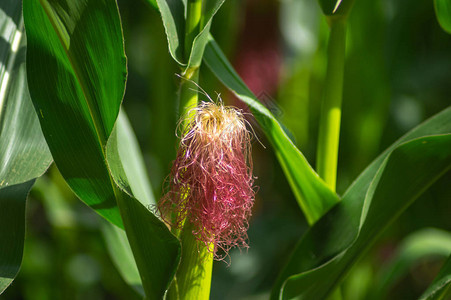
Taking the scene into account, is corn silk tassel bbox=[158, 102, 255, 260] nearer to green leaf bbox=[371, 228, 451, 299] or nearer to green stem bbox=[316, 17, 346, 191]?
green stem bbox=[316, 17, 346, 191]

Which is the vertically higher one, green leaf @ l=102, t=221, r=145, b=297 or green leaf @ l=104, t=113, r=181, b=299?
green leaf @ l=104, t=113, r=181, b=299

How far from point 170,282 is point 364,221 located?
283 mm

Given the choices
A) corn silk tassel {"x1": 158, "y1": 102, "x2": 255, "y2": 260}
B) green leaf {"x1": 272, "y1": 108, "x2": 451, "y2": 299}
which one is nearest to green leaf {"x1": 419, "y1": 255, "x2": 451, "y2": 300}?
green leaf {"x1": 272, "y1": 108, "x2": 451, "y2": 299}

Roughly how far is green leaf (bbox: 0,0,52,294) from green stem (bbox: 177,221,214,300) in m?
0.21

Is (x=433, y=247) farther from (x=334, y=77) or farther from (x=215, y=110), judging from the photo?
(x=215, y=110)

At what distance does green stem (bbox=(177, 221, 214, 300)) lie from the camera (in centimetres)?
62

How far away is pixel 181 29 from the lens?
2.11ft

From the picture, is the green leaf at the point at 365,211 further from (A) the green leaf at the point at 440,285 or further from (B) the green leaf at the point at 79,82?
(B) the green leaf at the point at 79,82

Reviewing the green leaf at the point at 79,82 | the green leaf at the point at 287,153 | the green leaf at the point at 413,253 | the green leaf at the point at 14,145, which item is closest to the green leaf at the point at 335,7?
the green leaf at the point at 287,153

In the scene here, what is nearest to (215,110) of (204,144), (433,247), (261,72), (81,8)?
(204,144)

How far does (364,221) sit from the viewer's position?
723mm

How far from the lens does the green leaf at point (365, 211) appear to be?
0.68 meters

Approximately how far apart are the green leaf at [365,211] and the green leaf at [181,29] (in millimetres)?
273

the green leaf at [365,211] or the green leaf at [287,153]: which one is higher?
the green leaf at [287,153]
